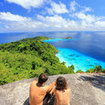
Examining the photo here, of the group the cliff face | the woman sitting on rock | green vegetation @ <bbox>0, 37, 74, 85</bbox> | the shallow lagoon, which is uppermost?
the woman sitting on rock

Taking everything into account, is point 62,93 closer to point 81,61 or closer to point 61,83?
point 61,83

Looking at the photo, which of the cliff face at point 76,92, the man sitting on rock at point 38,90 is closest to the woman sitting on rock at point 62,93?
the man sitting on rock at point 38,90

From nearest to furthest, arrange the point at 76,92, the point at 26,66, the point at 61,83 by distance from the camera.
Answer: the point at 61,83, the point at 76,92, the point at 26,66

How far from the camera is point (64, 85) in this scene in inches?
95.5

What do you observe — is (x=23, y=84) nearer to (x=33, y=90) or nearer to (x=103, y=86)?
(x=33, y=90)

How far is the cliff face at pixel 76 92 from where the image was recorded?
12.0 feet

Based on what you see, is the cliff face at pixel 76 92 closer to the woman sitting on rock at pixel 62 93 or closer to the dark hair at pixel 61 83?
the woman sitting on rock at pixel 62 93

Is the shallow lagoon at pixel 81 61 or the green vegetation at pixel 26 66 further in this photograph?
the shallow lagoon at pixel 81 61

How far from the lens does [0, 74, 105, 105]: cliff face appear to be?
12.0ft

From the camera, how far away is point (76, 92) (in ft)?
13.9

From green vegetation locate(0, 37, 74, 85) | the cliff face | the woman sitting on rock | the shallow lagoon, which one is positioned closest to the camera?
the woman sitting on rock

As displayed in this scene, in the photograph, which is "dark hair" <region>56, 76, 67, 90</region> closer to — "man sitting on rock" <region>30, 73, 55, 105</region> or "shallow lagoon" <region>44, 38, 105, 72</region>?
"man sitting on rock" <region>30, 73, 55, 105</region>

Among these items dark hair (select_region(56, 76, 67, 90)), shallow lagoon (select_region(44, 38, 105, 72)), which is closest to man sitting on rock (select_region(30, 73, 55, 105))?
dark hair (select_region(56, 76, 67, 90))

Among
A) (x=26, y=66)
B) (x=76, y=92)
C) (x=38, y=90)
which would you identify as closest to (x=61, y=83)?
(x=38, y=90)
